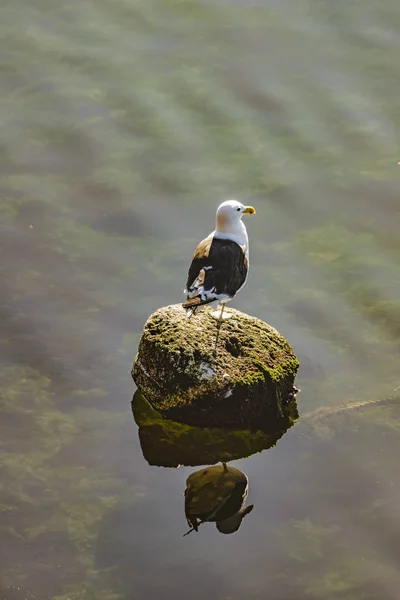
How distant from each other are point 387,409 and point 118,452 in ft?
8.46

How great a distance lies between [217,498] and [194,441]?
2.23 feet

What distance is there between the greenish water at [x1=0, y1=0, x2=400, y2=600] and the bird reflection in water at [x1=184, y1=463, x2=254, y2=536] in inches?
4.1

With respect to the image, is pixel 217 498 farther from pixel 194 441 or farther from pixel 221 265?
pixel 221 265

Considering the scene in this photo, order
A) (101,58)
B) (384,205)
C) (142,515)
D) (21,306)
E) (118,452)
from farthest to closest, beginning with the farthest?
(101,58) → (384,205) → (21,306) → (118,452) → (142,515)

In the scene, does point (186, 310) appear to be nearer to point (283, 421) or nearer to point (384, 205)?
point (283, 421)

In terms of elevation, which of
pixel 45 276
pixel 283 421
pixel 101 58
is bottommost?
pixel 283 421

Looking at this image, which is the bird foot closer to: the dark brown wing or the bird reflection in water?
the dark brown wing

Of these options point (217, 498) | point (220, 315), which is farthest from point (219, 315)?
point (217, 498)

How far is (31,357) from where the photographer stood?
1058 cm

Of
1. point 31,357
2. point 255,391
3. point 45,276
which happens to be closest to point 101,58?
point 45,276

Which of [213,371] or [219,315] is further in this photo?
[219,315]

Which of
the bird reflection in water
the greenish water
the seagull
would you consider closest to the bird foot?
the seagull

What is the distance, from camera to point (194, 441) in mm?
9617

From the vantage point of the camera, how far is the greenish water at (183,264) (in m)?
8.58
